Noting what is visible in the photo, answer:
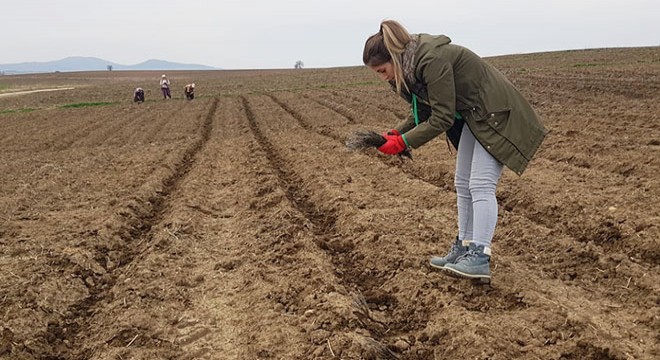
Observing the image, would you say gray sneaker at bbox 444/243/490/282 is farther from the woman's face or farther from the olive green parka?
the woman's face

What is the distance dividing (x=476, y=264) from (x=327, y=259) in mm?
1443

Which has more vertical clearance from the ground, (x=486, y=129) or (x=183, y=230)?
(x=486, y=129)

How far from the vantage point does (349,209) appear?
629cm

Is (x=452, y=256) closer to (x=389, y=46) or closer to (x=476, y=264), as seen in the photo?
(x=476, y=264)

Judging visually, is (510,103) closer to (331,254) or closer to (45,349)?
(331,254)

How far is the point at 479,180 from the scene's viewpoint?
381 cm

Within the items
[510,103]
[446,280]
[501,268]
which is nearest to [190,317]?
[446,280]

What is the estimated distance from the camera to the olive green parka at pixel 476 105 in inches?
140

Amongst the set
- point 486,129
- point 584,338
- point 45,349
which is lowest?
point 45,349

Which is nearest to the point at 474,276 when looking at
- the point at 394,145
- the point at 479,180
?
the point at 479,180

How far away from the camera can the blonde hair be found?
3566mm

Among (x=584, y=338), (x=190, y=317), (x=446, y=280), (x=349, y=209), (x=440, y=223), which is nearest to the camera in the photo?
(x=584, y=338)

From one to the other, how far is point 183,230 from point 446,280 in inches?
120

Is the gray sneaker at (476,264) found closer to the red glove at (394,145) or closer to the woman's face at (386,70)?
the red glove at (394,145)
